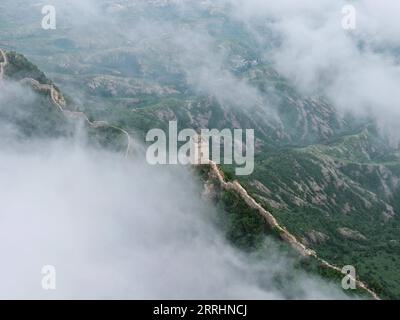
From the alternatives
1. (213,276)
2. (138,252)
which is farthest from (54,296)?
Result: (213,276)

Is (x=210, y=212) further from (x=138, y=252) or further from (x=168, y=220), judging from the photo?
(x=138, y=252)

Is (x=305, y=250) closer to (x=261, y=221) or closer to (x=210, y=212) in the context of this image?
(x=261, y=221)

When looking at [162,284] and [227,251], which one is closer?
[162,284]

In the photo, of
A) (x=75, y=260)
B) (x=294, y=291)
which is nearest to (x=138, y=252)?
(x=75, y=260)
